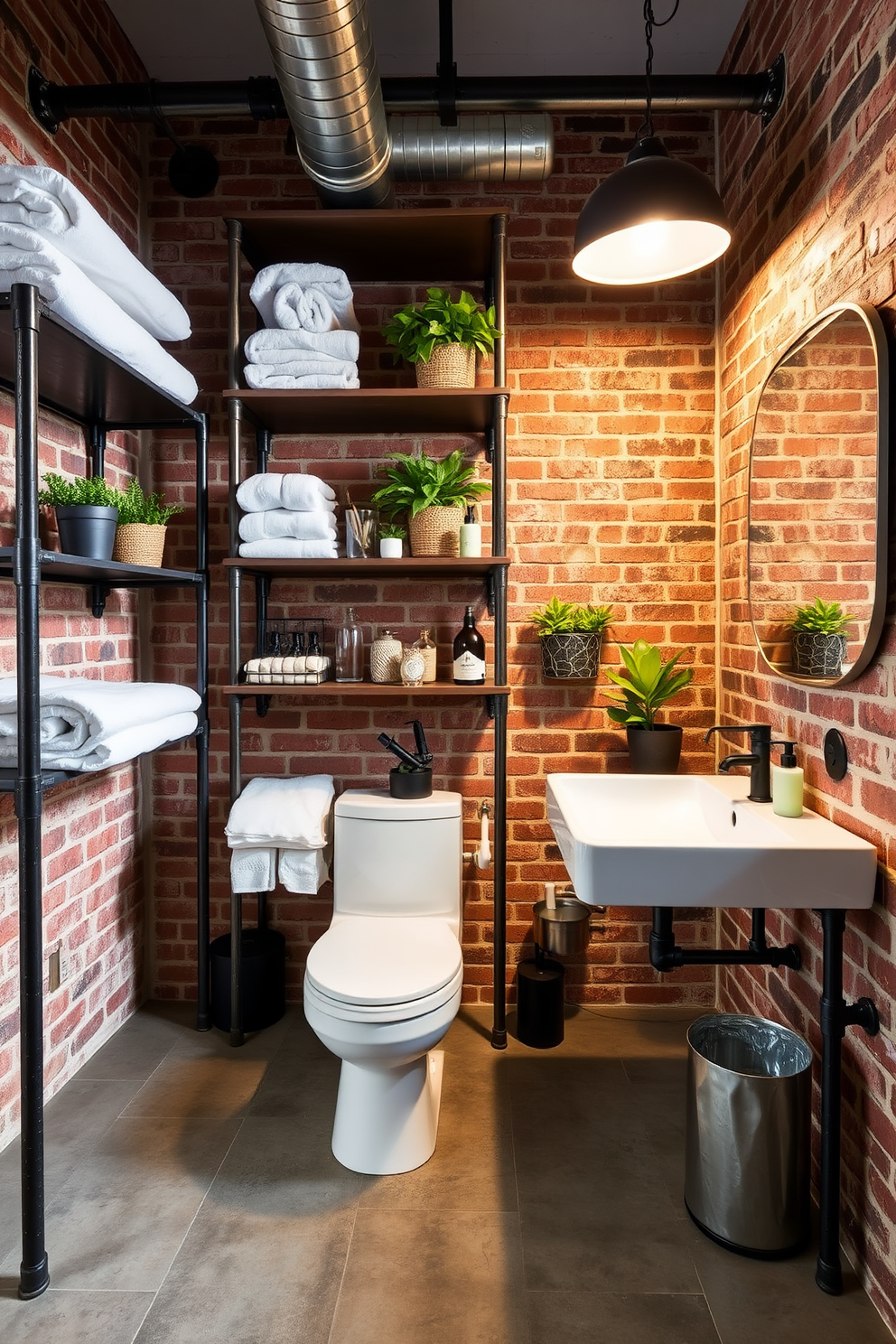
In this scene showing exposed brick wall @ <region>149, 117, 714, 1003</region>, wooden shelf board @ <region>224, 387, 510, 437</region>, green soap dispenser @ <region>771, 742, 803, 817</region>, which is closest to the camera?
green soap dispenser @ <region>771, 742, 803, 817</region>

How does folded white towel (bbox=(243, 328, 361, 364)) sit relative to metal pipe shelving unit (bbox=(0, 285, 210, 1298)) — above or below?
above

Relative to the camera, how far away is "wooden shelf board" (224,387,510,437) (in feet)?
7.56

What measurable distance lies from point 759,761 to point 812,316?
1.03m

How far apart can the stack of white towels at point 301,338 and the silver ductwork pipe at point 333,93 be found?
0.79ft

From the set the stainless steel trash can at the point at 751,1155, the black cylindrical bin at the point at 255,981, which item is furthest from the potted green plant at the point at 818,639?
the black cylindrical bin at the point at 255,981

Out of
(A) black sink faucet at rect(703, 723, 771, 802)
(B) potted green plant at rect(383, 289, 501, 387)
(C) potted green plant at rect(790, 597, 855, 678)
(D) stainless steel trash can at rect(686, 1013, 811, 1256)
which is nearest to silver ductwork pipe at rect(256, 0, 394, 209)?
(B) potted green plant at rect(383, 289, 501, 387)

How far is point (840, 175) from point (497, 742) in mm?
1590

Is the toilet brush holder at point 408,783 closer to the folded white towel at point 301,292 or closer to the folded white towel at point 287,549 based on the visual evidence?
the folded white towel at point 287,549

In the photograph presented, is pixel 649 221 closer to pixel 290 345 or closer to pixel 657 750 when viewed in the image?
pixel 290 345

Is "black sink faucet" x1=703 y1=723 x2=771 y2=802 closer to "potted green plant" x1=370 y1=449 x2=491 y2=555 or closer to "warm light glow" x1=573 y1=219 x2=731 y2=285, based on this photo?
"potted green plant" x1=370 y1=449 x2=491 y2=555

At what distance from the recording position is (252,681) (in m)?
2.42

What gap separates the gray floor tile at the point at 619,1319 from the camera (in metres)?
1.44

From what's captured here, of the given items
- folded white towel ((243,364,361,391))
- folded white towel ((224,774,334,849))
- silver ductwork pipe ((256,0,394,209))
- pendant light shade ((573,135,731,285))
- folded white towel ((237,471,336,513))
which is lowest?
folded white towel ((224,774,334,849))

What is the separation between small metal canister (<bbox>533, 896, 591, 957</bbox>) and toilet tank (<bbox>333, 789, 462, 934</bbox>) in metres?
0.30
